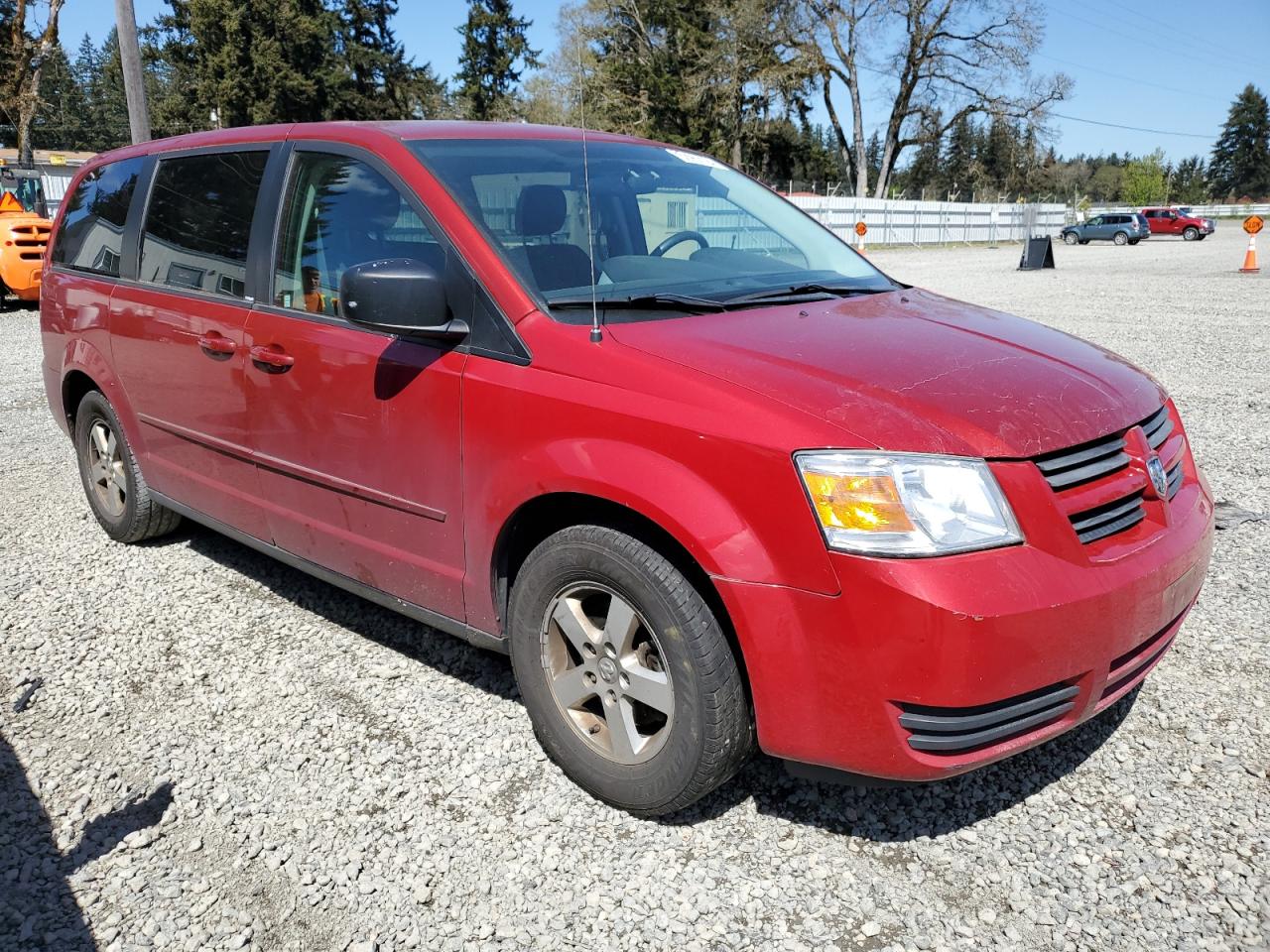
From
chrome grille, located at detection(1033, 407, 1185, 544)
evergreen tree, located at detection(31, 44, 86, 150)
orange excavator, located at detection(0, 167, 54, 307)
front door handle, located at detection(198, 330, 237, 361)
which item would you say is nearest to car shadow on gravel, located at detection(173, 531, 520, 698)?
front door handle, located at detection(198, 330, 237, 361)

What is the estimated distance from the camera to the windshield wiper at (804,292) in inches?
120

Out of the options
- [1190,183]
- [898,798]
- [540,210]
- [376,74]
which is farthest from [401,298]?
[1190,183]

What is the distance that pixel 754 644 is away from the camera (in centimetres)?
229

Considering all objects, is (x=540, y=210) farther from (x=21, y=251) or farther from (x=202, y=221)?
(x=21, y=251)

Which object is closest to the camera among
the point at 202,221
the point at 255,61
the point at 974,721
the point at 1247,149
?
the point at 974,721

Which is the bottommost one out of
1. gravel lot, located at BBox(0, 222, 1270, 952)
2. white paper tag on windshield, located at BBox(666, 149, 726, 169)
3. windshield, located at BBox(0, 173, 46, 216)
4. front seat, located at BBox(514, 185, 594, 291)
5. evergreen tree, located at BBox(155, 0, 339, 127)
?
gravel lot, located at BBox(0, 222, 1270, 952)

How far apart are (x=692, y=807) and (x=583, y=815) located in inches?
12.3

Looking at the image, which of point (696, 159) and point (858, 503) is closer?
point (858, 503)

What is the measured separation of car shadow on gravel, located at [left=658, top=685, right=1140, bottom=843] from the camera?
271cm

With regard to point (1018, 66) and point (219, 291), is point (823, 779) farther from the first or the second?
point (1018, 66)

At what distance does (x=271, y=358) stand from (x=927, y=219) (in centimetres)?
4133

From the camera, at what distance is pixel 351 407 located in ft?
10.3

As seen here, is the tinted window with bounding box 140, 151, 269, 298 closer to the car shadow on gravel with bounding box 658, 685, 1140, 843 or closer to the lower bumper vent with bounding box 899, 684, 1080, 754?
the car shadow on gravel with bounding box 658, 685, 1140, 843

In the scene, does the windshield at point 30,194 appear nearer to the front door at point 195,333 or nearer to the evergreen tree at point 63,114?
the front door at point 195,333
